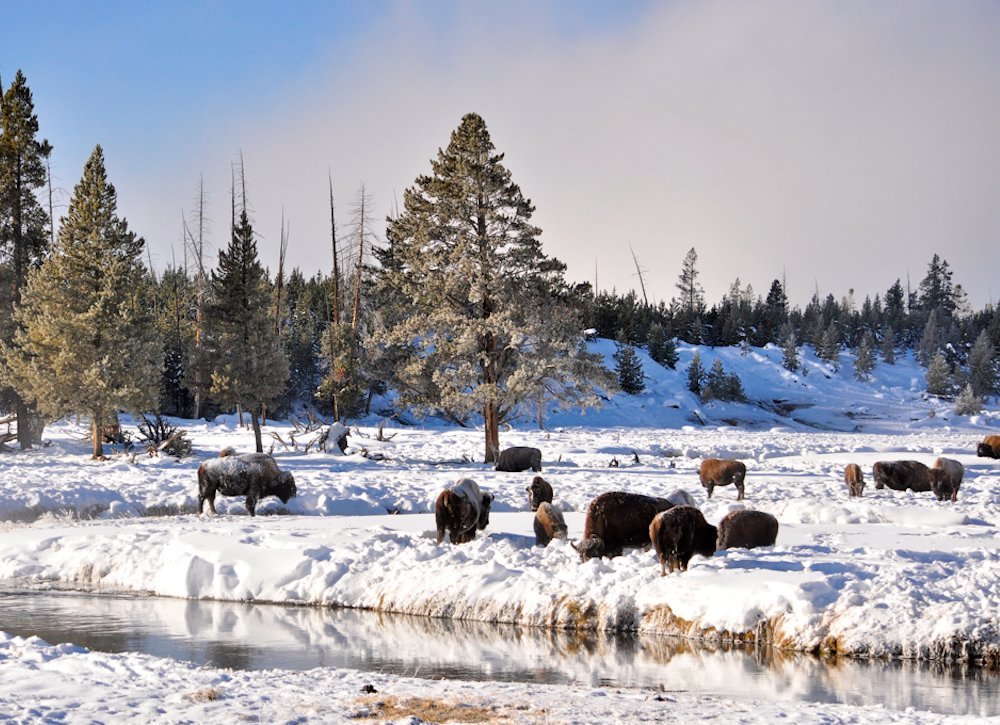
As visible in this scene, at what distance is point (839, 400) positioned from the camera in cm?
7856

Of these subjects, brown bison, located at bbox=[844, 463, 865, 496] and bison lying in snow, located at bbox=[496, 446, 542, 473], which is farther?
bison lying in snow, located at bbox=[496, 446, 542, 473]

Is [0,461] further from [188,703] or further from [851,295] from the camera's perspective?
[851,295]

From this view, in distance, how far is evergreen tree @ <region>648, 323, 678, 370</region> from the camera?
3115 inches

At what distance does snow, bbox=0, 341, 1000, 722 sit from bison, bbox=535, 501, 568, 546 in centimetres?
58

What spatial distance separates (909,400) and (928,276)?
53203 mm

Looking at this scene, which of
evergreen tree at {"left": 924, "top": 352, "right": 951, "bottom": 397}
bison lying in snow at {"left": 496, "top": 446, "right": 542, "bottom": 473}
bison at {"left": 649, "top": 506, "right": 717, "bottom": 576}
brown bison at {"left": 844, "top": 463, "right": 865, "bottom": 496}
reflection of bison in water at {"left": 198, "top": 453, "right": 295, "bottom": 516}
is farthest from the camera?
evergreen tree at {"left": 924, "top": 352, "right": 951, "bottom": 397}

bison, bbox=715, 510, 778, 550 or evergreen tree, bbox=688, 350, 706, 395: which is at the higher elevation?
evergreen tree, bbox=688, 350, 706, 395

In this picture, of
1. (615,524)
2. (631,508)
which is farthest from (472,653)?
(631,508)

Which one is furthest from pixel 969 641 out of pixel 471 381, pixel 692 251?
pixel 692 251

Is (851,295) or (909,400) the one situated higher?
(851,295)

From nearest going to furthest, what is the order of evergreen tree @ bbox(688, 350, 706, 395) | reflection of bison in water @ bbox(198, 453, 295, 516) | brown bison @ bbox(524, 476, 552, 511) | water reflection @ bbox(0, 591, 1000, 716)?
water reflection @ bbox(0, 591, 1000, 716) < brown bison @ bbox(524, 476, 552, 511) < reflection of bison in water @ bbox(198, 453, 295, 516) < evergreen tree @ bbox(688, 350, 706, 395)

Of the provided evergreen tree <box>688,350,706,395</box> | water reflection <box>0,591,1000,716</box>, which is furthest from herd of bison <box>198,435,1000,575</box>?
evergreen tree <box>688,350,706,395</box>

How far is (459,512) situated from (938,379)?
258 ft

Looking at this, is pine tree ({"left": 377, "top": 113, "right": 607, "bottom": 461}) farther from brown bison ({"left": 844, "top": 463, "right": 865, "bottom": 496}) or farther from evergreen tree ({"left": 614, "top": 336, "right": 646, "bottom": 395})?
evergreen tree ({"left": 614, "top": 336, "right": 646, "bottom": 395})
